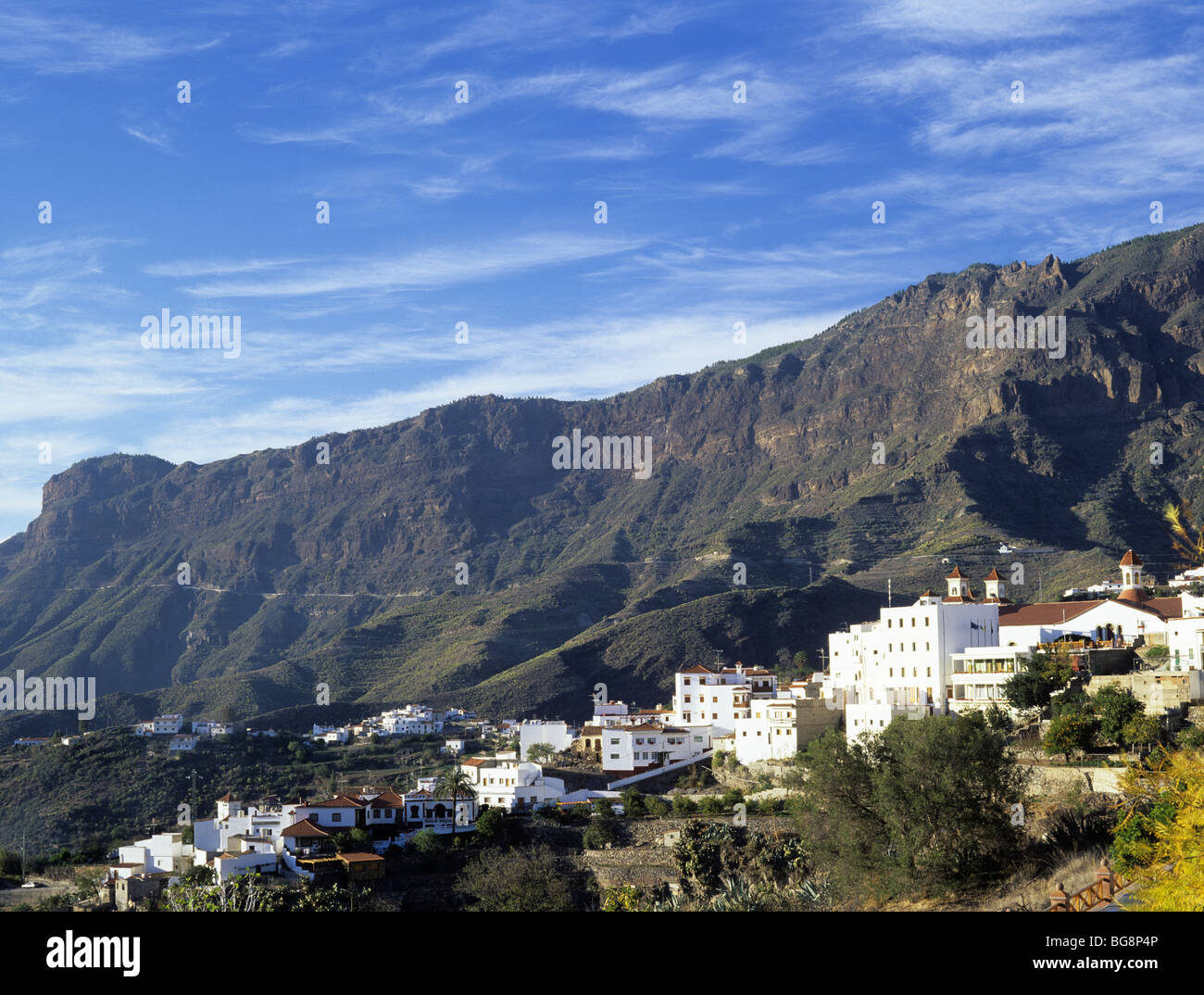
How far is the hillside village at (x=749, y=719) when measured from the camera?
39719 millimetres

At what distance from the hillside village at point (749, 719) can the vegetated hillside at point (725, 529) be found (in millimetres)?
32264

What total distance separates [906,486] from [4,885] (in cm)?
9726

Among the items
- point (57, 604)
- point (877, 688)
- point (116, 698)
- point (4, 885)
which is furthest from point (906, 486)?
point (57, 604)

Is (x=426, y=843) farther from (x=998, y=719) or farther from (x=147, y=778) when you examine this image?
(x=147, y=778)

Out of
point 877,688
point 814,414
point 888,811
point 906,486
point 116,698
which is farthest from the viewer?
point 814,414

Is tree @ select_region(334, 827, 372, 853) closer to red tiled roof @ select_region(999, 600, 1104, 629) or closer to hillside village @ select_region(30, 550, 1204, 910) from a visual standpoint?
hillside village @ select_region(30, 550, 1204, 910)

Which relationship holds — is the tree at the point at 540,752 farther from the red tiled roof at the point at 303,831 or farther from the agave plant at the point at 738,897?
the agave plant at the point at 738,897

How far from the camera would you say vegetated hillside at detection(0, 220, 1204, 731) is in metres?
105

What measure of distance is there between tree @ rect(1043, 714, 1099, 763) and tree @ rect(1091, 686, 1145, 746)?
0.98ft

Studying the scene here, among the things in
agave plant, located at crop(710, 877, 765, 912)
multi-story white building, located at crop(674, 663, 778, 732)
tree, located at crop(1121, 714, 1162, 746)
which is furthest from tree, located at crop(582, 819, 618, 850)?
tree, located at crop(1121, 714, 1162, 746)

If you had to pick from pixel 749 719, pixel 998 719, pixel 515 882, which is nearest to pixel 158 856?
pixel 515 882

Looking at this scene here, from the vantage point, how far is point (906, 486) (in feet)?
414

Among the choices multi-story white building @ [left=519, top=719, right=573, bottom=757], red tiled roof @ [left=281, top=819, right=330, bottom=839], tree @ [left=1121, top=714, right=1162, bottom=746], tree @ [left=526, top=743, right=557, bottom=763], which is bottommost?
red tiled roof @ [left=281, top=819, right=330, bottom=839]
